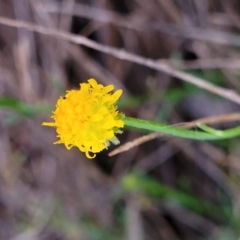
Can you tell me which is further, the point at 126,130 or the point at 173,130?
the point at 126,130

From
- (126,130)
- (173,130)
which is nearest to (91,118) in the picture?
(173,130)

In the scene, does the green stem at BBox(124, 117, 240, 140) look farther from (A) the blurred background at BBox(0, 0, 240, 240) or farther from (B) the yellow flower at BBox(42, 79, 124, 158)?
(A) the blurred background at BBox(0, 0, 240, 240)

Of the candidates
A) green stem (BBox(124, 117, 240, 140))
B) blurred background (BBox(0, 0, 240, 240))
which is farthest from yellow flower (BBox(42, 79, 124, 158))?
blurred background (BBox(0, 0, 240, 240))

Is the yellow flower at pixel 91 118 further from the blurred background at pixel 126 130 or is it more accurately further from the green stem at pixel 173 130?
the blurred background at pixel 126 130

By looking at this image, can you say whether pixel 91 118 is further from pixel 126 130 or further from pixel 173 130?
pixel 126 130

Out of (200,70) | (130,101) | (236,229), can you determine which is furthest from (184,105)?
(236,229)
